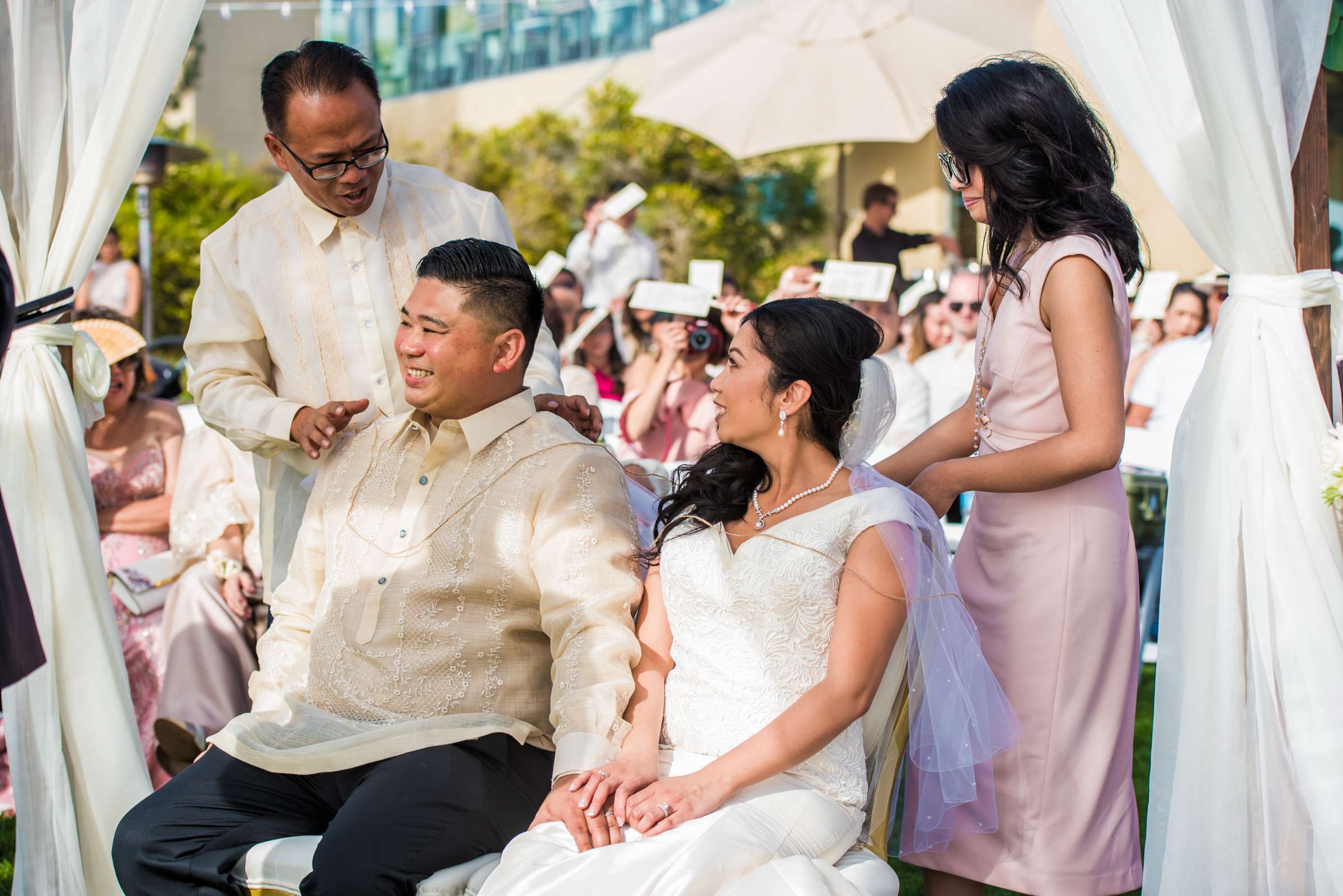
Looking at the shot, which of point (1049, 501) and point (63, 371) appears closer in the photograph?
point (1049, 501)

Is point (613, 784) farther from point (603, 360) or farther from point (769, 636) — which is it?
point (603, 360)

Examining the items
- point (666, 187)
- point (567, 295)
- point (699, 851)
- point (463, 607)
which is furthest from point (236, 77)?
point (699, 851)

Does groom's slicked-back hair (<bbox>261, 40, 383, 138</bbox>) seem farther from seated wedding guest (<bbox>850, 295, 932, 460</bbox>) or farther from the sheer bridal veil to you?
seated wedding guest (<bbox>850, 295, 932, 460</bbox>)

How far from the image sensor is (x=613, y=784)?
2.54 m

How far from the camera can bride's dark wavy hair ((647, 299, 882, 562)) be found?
9.00 feet

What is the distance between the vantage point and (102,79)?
3.31 meters

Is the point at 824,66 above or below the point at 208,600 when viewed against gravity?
above

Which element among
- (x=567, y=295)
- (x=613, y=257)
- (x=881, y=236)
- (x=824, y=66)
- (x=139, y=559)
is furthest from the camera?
(x=613, y=257)

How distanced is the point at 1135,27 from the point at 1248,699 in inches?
58.4

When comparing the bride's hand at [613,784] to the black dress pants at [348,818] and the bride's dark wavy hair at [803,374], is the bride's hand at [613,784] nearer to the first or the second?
the black dress pants at [348,818]

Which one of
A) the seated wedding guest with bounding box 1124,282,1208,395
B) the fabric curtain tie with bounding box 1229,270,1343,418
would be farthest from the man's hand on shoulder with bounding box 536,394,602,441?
the seated wedding guest with bounding box 1124,282,1208,395

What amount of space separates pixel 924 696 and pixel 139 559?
348cm

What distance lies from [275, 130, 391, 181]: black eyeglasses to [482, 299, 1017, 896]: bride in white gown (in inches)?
45.5

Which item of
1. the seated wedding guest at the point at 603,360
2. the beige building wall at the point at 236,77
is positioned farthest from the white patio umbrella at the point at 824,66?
the beige building wall at the point at 236,77
